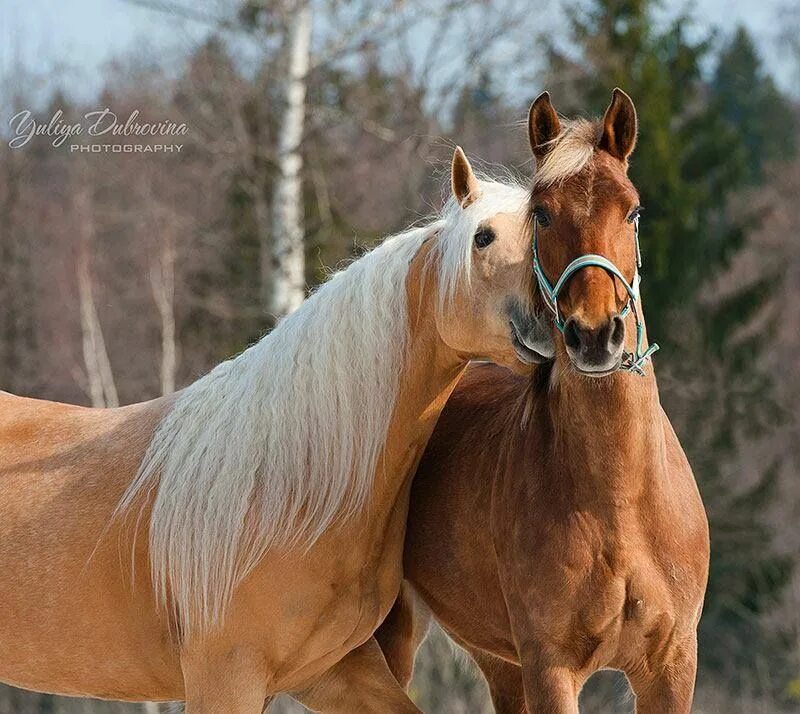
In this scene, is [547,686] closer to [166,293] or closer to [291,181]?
[291,181]

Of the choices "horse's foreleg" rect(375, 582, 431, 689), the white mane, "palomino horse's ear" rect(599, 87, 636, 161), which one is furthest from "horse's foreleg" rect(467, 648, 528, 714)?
"palomino horse's ear" rect(599, 87, 636, 161)

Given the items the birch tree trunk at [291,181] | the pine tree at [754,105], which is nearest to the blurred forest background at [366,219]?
the birch tree trunk at [291,181]

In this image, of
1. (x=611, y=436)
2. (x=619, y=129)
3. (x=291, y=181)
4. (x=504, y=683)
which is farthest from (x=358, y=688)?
(x=291, y=181)

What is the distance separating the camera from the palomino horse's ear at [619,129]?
3422mm

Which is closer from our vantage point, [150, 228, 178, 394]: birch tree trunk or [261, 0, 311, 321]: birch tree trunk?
[261, 0, 311, 321]: birch tree trunk

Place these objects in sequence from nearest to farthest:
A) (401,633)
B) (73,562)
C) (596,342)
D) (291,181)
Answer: (596,342) → (73,562) → (401,633) → (291,181)

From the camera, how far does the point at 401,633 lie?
4418 mm

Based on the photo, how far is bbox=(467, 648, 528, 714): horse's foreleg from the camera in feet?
14.6

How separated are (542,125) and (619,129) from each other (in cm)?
22

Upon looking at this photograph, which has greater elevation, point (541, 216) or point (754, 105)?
point (754, 105)

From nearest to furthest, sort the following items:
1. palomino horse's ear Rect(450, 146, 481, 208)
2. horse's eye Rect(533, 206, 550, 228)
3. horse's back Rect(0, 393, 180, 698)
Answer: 1. horse's eye Rect(533, 206, 550, 228)
2. palomino horse's ear Rect(450, 146, 481, 208)
3. horse's back Rect(0, 393, 180, 698)

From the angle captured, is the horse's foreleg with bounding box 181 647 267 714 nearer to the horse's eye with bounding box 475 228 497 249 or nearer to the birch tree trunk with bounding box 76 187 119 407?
the horse's eye with bounding box 475 228 497 249

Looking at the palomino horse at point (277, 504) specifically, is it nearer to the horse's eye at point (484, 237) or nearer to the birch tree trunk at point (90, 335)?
the horse's eye at point (484, 237)

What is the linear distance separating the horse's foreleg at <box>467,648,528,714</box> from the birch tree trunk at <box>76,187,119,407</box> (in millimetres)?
11394
